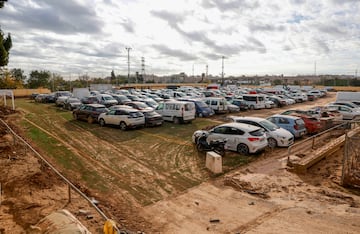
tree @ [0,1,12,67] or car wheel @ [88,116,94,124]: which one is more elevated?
tree @ [0,1,12,67]

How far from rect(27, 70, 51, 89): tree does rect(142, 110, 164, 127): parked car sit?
56089mm

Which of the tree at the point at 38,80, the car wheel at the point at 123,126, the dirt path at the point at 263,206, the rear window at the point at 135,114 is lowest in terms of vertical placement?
the dirt path at the point at 263,206

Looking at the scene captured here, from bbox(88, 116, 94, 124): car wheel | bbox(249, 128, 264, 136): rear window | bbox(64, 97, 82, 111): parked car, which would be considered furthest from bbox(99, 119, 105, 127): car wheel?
bbox(249, 128, 264, 136): rear window

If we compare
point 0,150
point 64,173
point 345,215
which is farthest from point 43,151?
point 345,215

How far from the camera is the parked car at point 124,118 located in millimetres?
19219

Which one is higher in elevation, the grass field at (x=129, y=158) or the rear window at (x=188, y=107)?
the rear window at (x=188, y=107)

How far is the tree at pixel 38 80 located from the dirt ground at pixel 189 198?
60189mm

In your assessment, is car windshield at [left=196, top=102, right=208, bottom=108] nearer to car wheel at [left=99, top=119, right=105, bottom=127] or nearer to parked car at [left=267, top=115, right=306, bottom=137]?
parked car at [left=267, top=115, right=306, bottom=137]

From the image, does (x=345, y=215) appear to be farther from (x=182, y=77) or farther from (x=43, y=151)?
(x=182, y=77)

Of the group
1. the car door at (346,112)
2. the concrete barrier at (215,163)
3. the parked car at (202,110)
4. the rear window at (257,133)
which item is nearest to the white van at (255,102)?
the parked car at (202,110)

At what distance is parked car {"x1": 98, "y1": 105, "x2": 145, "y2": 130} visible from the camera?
757 inches

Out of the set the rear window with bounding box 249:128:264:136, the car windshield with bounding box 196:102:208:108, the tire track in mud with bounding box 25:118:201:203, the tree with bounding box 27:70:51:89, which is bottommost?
the tire track in mud with bounding box 25:118:201:203

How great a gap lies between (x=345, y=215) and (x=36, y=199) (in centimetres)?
904

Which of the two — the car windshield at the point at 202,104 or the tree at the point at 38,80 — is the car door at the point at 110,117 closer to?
the car windshield at the point at 202,104
